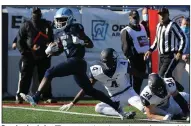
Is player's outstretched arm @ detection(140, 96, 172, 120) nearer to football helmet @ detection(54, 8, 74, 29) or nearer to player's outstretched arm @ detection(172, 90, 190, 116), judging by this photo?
player's outstretched arm @ detection(172, 90, 190, 116)

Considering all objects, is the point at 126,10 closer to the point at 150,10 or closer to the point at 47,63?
the point at 150,10

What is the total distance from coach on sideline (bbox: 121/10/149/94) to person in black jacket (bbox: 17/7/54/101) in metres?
1.07

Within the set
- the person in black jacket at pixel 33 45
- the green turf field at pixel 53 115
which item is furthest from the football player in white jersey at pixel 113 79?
the person in black jacket at pixel 33 45

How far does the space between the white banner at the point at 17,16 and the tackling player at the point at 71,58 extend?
6.27ft

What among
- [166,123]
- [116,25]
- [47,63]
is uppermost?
[116,25]

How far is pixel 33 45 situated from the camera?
8.40m

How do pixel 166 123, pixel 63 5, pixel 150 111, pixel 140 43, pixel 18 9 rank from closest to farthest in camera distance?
pixel 166 123 → pixel 150 111 → pixel 63 5 → pixel 140 43 → pixel 18 9

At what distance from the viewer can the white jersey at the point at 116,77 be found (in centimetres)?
682

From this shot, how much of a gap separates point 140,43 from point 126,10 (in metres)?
1.31

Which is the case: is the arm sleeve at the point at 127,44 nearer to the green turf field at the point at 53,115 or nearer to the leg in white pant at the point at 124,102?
the green turf field at the point at 53,115

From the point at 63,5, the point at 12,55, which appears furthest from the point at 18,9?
the point at 63,5

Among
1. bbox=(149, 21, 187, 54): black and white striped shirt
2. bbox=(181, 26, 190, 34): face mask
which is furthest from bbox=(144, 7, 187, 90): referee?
bbox=(181, 26, 190, 34): face mask

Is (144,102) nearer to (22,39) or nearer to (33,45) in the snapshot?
(33,45)
